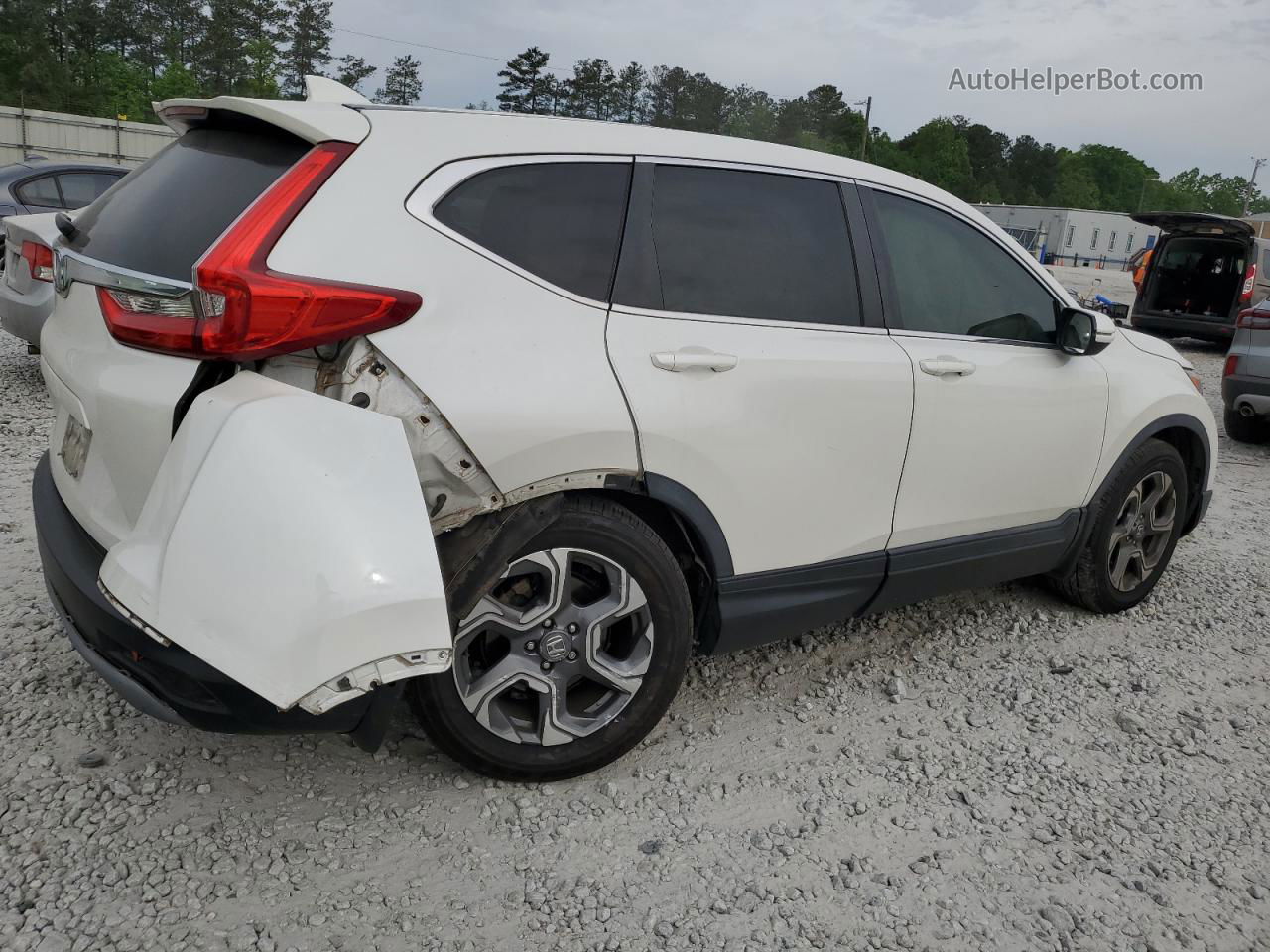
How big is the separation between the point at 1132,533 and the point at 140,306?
397 centimetres

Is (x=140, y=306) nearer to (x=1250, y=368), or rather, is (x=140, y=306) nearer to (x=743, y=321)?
(x=743, y=321)

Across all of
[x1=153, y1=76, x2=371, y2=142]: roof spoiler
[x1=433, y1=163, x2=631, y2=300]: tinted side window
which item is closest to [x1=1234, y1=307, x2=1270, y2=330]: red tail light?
[x1=433, y1=163, x2=631, y2=300]: tinted side window

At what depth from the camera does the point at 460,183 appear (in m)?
2.55

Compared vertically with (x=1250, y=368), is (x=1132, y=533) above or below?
below

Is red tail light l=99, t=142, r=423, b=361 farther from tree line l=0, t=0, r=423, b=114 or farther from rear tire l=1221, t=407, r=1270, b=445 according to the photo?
tree line l=0, t=0, r=423, b=114

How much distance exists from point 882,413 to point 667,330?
0.83 meters

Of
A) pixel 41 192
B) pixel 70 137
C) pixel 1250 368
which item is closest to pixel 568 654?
pixel 1250 368

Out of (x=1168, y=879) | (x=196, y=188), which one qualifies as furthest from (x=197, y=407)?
(x=1168, y=879)

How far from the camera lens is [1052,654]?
405 cm

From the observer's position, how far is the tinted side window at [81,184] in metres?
9.93

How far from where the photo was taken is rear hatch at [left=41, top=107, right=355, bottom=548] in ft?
7.65

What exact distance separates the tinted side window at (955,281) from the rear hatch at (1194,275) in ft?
39.6

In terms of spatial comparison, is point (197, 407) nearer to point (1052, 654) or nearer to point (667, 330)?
point (667, 330)

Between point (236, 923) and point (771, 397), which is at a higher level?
point (771, 397)
